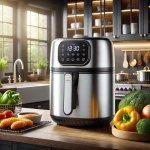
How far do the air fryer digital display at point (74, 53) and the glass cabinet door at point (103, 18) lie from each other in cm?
355

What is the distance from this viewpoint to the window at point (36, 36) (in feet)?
16.0

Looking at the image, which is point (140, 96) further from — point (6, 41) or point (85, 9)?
point (85, 9)

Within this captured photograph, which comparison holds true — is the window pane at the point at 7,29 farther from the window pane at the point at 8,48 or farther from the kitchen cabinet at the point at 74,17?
the kitchen cabinet at the point at 74,17

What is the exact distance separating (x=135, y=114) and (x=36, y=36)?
4072mm

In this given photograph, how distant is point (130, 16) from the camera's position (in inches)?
188

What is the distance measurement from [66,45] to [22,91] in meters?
2.33

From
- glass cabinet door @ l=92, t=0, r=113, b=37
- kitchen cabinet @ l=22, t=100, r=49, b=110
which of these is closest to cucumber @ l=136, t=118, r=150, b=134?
kitchen cabinet @ l=22, t=100, r=49, b=110

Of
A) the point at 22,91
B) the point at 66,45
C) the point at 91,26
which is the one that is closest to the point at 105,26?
the point at 91,26

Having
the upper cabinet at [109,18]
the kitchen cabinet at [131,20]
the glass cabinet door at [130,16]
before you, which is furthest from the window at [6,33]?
the glass cabinet door at [130,16]

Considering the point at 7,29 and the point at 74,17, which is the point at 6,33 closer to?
the point at 7,29

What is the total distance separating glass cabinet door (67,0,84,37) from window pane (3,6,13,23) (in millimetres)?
1078

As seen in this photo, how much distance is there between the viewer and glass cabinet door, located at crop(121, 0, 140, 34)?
464cm

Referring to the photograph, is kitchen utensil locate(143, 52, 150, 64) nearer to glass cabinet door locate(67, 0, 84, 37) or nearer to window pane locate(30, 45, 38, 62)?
glass cabinet door locate(67, 0, 84, 37)

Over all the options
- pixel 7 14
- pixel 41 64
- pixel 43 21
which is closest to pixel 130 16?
pixel 43 21
